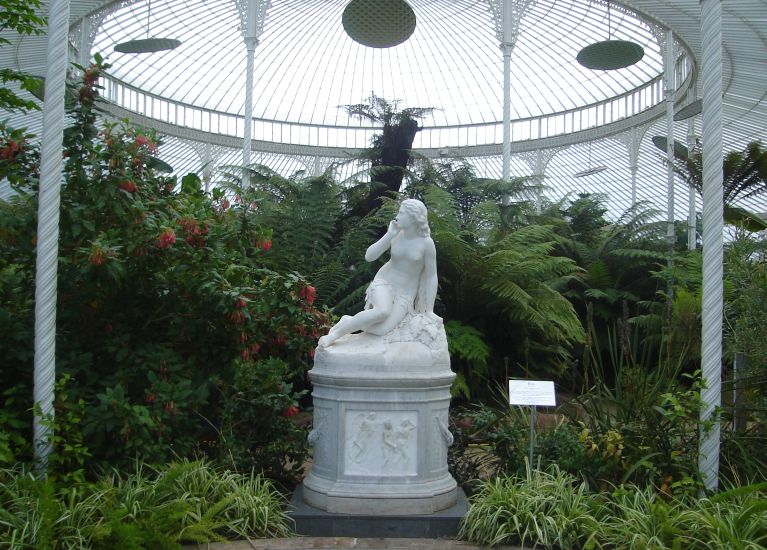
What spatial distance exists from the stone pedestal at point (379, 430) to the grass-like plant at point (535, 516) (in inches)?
16.6

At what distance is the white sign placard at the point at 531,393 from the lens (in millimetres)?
4629

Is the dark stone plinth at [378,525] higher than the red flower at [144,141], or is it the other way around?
the red flower at [144,141]

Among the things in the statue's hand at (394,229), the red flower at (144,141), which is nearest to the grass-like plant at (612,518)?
the statue's hand at (394,229)

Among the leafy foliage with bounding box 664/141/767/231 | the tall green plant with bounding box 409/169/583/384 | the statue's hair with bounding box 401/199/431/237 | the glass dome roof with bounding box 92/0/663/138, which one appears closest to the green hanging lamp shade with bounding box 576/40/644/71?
the leafy foliage with bounding box 664/141/767/231

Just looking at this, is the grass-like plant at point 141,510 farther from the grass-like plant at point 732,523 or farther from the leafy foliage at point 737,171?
the leafy foliage at point 737,171

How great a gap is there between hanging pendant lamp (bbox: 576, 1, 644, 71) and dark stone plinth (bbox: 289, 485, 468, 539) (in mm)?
11693

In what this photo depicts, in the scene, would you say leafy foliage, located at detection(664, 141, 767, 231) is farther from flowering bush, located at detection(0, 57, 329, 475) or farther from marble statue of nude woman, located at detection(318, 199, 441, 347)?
flowering bush, located at detection(0, 57, 329, 475)

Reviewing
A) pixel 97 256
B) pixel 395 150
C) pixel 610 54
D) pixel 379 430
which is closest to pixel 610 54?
pixel 610 54

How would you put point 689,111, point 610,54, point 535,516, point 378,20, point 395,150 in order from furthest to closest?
1. point 689,111
2. point 378,20
3. point 610,54
4. point 395,150
5. point 535,516

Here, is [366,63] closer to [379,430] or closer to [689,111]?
[689,111]

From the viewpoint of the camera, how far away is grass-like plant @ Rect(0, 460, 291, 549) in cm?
350

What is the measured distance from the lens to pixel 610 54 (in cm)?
1429

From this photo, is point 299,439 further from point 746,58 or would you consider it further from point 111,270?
point 746,58

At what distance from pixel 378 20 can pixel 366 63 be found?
1311 centimetres
